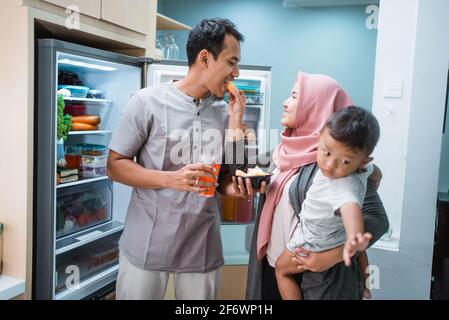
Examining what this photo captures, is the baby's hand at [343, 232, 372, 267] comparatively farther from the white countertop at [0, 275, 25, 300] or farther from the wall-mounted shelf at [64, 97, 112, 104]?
the wall-mounted shelf at [64, 97, 112, 104]

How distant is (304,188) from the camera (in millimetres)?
744

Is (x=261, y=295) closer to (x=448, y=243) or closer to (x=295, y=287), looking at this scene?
(x=295, y=287)

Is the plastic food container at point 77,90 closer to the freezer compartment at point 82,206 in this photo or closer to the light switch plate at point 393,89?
the freezer compartment at point 82,206

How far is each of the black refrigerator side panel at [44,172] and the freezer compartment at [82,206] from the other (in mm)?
331

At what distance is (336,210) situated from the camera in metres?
0.67

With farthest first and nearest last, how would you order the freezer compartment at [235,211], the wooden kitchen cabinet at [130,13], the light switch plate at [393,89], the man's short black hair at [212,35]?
the freezer compartment at [235,211]
the wooden kitchen cabinet at [130,13]
the man's short black hair at [212,35]
the light switch plate at [393,89]

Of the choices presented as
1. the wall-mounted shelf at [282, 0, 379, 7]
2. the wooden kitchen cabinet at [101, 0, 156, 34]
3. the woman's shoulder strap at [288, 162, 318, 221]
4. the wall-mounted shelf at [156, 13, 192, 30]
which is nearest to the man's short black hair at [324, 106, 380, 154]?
the woman's shoulder strap at [288, 162, 318, 221]

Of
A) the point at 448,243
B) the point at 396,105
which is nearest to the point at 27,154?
the point at 396,105

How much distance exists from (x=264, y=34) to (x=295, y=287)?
274 centimetres

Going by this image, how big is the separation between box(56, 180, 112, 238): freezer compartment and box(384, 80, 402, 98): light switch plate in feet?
4.64

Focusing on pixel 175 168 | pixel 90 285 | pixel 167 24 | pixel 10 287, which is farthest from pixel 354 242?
pixel 167 24

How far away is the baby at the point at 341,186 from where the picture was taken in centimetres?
63

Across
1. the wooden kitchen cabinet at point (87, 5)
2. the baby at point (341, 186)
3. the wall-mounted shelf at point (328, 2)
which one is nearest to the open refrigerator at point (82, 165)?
the wooden kitchen cabinet at point (87, 5)

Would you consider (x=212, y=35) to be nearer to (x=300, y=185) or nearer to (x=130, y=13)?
(x=300, y=185)
